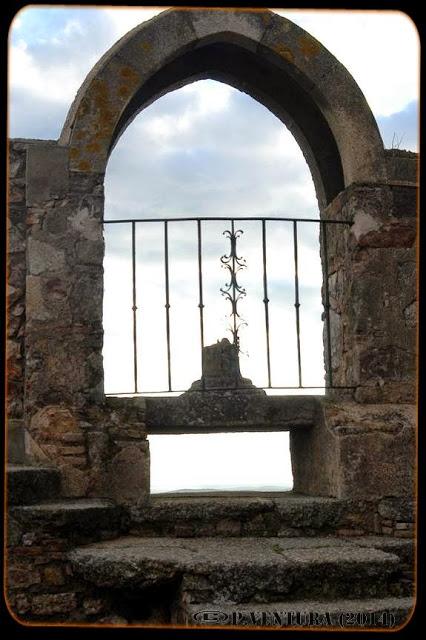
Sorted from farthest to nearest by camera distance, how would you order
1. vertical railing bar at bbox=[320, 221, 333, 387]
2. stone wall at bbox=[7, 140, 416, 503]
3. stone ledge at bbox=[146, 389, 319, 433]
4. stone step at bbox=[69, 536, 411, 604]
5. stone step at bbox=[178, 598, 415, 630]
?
vertical railing bar at bbox=[320, 221, 333, 387]
stone ledge at bbox=[146, 389, 319, 433]
stone wall at bbox=[7, 140, 416, 503]
stone step at bbox=[69, 536, 411, 604]
stone step at bbox=[178, 598, 415, 630]

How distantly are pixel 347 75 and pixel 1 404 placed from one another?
327cm

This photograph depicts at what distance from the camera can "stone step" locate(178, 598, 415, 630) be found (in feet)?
12.5

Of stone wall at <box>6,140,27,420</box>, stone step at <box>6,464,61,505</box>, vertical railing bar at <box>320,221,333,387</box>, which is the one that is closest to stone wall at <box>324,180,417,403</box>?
vertical railing bar at <box>320,221,333,387</box>

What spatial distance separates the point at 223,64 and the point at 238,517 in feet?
9.59

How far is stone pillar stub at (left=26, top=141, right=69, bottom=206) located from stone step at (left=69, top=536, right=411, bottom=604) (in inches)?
79.6

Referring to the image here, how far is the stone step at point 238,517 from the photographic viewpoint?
490 centimetres

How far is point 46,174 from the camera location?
518cm

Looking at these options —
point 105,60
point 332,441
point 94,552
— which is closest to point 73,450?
point 94,552

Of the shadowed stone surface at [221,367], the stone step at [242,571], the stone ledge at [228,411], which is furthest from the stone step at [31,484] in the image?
the shadowed stone surface at [221,367]

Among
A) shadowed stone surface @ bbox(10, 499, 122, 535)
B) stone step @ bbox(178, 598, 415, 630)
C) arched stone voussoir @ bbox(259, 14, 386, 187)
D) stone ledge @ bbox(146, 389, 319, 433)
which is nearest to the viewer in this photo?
stone step @ bbox(178, 598, 415, 630)

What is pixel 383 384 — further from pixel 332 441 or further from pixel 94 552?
pixel 94 552

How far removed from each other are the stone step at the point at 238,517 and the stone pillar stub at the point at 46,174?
1854mm

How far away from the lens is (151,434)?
581 centimetres

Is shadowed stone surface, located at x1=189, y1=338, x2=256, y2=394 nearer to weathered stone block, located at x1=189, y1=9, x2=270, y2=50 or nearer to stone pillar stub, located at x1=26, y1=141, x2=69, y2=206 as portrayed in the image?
stone pillar stub, located at x1=26, y1=141, x2=69, y2=206
